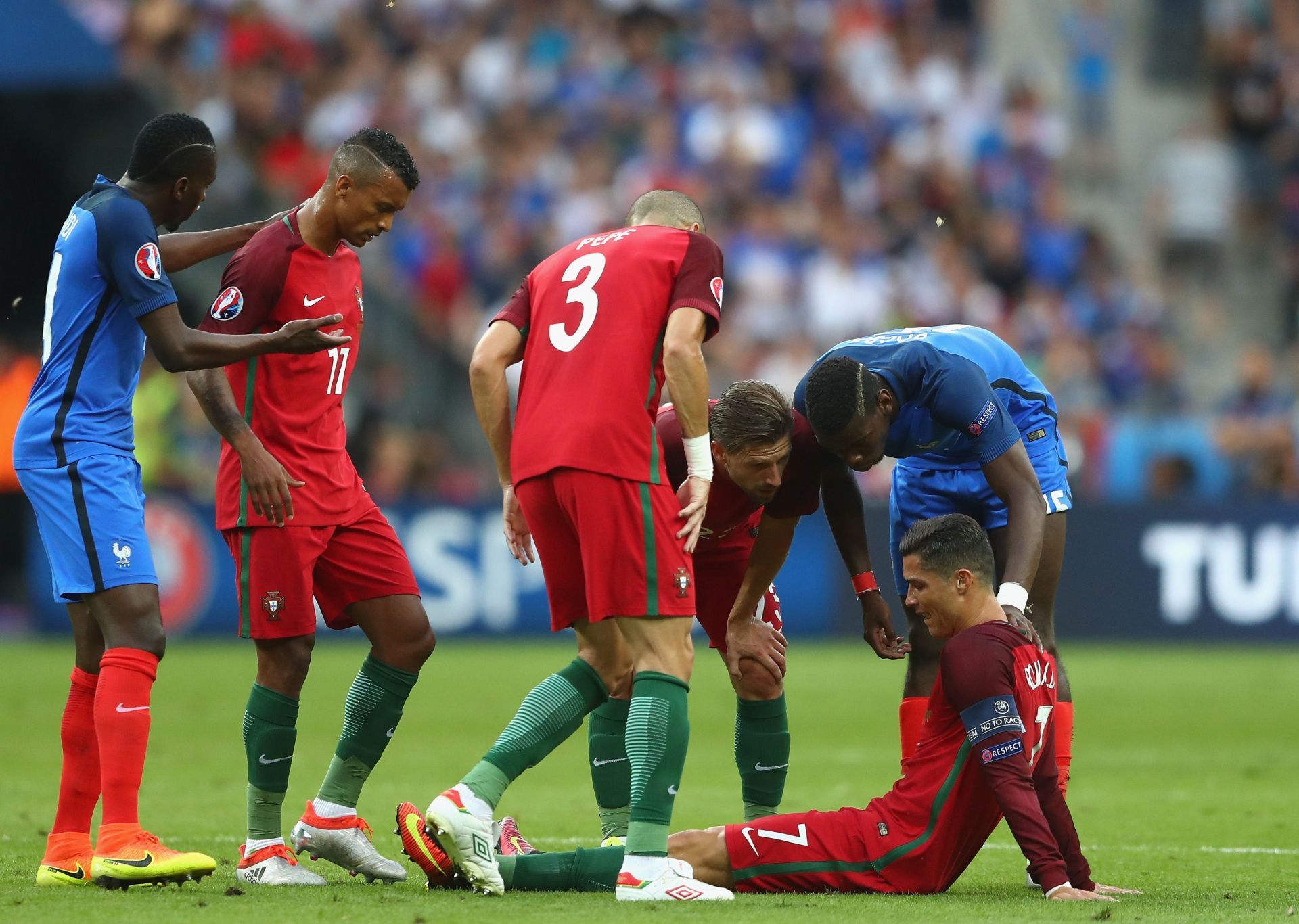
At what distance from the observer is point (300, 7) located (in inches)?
854

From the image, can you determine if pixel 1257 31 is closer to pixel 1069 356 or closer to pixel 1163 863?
pixel 1069 356

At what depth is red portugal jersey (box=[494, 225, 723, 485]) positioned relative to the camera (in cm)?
577

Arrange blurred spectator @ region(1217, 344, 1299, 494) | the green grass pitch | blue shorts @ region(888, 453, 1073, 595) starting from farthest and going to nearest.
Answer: blurred spectator @ region(1217, 344, 1299, 494), blue shorts @ region(888, 453, 1073, 595), the green grass pitch

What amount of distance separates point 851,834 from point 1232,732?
21.5 feet

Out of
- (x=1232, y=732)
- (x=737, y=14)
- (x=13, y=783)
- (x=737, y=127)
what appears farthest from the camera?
(x=737, y=14)

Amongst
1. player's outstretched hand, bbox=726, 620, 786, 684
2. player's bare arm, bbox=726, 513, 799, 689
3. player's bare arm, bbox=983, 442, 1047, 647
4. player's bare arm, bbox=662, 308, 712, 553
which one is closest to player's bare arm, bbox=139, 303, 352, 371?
player's bare arm, bbox=662, 308, 712, 553

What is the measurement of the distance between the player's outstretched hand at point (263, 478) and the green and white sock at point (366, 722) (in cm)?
69

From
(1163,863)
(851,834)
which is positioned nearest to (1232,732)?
(1163,863)

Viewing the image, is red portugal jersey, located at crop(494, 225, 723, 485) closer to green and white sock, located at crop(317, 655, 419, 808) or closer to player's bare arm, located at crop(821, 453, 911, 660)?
green and white sock, located at crop(317, 655, 419, 808)

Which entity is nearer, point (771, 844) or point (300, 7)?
point (771, 844)

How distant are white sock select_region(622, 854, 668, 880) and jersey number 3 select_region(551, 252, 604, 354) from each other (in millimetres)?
1650

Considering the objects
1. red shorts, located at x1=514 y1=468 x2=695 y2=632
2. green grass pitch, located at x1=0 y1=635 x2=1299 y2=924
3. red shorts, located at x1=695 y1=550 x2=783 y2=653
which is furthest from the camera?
red shorts, located at x1=695 y1=550 x2=783 y2=653

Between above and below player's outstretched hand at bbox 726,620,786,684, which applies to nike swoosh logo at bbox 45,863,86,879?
below

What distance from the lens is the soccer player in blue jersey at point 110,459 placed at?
5.81 m
